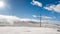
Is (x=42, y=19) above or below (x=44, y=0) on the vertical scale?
below

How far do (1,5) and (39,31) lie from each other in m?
0.70

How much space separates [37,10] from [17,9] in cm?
31

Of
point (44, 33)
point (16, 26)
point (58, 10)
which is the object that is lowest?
point (44, 33)

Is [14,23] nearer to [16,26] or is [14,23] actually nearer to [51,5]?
[16,26]

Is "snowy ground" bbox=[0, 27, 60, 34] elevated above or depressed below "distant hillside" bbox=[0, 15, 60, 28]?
below

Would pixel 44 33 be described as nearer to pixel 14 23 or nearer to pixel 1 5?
pixel 14 23

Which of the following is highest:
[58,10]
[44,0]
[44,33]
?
[44,0]

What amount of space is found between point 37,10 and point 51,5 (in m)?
0.23

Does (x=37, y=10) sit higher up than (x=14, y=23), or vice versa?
(x=37, y=10)

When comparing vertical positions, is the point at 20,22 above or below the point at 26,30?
above

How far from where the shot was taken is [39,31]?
5.89 ft

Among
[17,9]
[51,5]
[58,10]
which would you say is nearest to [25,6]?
[17,9]

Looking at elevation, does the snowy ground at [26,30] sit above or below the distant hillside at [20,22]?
below

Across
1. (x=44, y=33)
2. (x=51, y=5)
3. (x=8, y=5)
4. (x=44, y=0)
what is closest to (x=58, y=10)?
(x=51, y=5)
